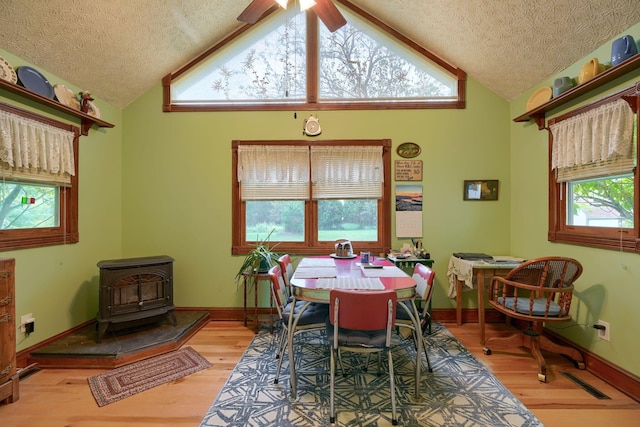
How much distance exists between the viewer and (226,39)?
141 inches

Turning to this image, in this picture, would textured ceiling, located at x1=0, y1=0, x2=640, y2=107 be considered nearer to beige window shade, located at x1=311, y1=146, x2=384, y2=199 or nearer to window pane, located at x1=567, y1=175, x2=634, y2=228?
window pane, located at x1=567, y1=175, x2=634, y2=228

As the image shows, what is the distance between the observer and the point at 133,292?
9.47ft

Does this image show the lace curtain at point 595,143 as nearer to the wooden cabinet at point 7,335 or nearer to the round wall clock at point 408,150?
the round wall clock at point 408,150

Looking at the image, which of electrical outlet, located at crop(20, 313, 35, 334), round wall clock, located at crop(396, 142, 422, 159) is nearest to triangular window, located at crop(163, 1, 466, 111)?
round wall clock, located at crop(396, 142, 422, 159)

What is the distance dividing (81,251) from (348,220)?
2934 millimetres

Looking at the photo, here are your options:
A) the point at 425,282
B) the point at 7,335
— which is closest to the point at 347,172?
the point at 425,282

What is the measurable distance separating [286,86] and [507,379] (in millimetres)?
3654

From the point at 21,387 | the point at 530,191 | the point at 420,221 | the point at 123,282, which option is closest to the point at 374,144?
the point at 420,221

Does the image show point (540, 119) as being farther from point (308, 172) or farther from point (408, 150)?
point (308, 172)

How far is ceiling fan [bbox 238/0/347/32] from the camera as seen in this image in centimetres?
214

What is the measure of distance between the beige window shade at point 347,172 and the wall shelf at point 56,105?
2325mm

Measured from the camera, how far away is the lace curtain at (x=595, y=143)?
2.16m

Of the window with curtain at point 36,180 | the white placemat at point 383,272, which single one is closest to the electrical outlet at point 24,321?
the window with curtain at point 36,180

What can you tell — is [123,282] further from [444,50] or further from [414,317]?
[444,50]
